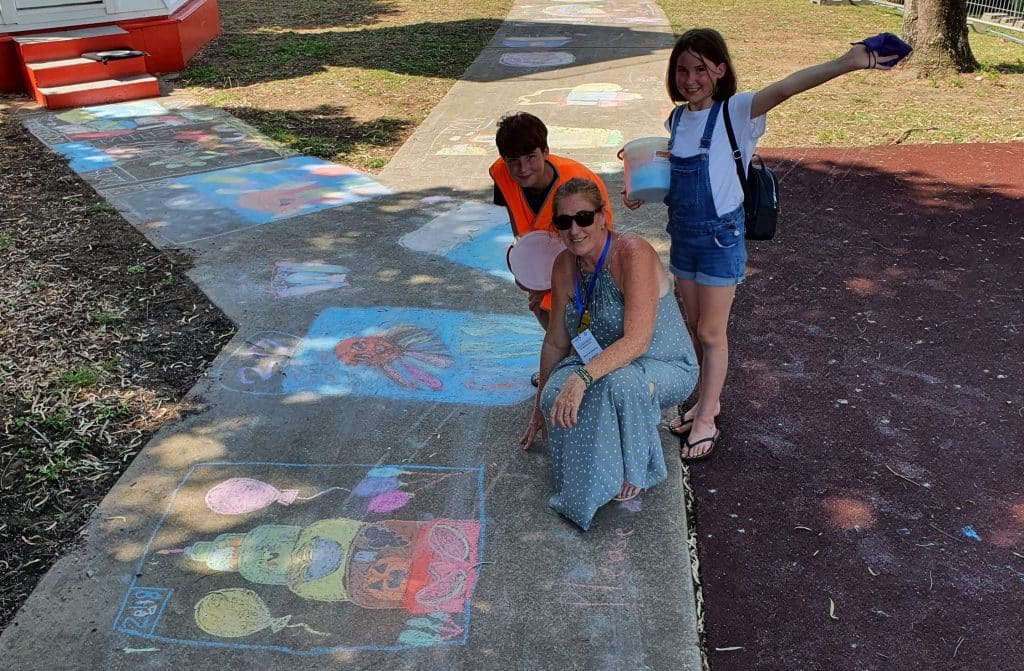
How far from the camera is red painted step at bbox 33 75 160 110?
29.7 ft

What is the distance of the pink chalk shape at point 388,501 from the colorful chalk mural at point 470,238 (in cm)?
208

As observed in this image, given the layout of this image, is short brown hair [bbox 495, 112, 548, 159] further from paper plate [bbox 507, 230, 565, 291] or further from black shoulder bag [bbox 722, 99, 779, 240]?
black shoulder bag [bbox 722, 99, 779, 240]

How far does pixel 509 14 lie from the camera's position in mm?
14430

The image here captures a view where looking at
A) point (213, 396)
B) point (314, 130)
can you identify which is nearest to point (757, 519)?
point (213, 396)

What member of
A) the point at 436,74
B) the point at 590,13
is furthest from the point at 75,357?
the point at 590,13

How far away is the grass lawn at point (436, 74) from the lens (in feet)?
26.5

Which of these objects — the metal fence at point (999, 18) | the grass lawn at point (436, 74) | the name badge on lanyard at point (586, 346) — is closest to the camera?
the name badge on lanyard at point (586, 346)

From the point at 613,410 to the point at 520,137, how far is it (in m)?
1.09

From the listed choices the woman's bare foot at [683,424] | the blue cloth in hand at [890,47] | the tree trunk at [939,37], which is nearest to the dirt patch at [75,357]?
the woman's bare foot at [683,424]

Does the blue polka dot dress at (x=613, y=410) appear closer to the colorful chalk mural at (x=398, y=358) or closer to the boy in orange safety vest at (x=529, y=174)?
the boy in orange safety vest at (x=529, y=174)

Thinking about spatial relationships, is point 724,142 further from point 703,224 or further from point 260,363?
point 260,363

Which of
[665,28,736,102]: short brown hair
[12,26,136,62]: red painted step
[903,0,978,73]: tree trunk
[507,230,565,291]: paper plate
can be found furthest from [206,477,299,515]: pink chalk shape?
[903,0,978,73]: tree trunk

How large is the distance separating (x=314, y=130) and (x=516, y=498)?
5.89 m

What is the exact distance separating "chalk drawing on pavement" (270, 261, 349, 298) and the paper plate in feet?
6.27
